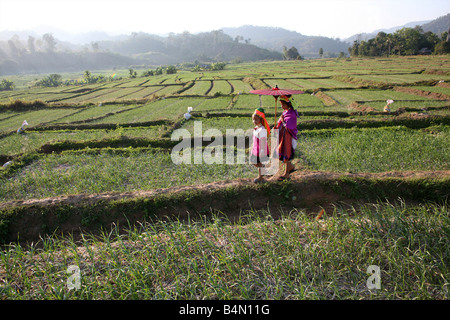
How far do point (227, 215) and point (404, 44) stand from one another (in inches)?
2447

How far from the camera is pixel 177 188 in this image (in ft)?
19.3

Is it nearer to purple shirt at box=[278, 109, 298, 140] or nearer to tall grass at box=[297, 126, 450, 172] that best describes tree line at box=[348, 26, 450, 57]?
tall grass at box=[297, 126, 450, 172]

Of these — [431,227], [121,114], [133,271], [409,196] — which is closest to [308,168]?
[409,196]

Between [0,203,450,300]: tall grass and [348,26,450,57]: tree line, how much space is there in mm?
55112

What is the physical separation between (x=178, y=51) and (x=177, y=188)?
518ft

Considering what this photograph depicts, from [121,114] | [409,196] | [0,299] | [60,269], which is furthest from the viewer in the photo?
[121,114]

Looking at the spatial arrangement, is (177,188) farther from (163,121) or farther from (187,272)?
(163,121)

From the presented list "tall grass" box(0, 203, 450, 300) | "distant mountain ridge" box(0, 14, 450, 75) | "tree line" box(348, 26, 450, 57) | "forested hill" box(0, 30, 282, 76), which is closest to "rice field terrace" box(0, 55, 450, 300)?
"tall grass" box(0, 203, 450, 300)

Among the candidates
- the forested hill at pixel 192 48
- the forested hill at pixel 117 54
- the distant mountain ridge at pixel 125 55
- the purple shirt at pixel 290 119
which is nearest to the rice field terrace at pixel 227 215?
the purple shirt at pixel 290 119

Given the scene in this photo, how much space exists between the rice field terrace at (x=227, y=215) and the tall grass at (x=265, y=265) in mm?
23

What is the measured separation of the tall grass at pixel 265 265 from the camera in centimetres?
283

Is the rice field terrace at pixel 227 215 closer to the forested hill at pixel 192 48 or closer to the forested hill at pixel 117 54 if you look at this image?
the forested hill at pixel 117 54

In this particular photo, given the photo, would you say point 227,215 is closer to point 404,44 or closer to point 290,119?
point 290,119

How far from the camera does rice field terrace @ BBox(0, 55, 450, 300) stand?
118 inches
